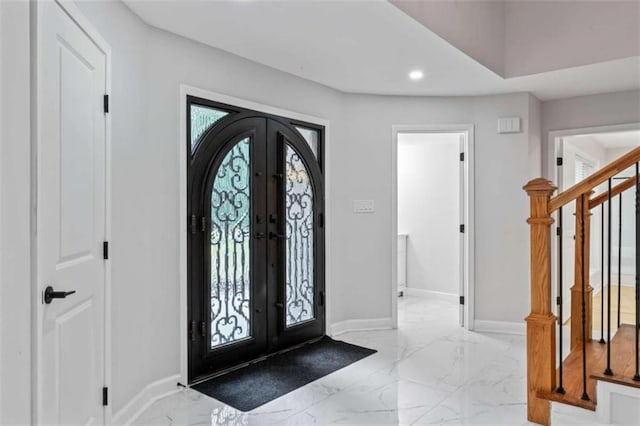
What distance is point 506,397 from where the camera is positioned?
2719mm

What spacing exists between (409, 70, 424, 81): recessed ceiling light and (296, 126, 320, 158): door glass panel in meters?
0.96

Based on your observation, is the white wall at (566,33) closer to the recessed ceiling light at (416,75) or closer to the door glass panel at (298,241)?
the recessed ceiling light at (416,75)

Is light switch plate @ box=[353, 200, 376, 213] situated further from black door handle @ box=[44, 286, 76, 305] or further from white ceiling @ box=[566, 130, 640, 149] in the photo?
white ceiling @ box=[566, 130, 640, 149]

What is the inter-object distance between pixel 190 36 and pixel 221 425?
7.86 feet

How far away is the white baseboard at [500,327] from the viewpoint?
4117mm

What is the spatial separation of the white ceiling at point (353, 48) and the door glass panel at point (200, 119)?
0.44m

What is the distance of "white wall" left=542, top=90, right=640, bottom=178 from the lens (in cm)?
400

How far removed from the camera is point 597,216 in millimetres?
6461

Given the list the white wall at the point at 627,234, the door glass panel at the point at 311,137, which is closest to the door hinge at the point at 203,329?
the door glass panel at the point at 311,137

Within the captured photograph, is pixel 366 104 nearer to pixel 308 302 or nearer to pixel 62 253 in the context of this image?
pixel 308 302

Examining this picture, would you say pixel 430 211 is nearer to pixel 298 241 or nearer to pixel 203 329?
pixel 298 241

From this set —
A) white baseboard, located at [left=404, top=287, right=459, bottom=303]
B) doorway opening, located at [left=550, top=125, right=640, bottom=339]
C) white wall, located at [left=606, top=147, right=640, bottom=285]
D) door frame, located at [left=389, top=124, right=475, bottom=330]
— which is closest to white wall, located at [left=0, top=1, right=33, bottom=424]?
door frame, located at [left=389, top=124, right=475, bottom=330]

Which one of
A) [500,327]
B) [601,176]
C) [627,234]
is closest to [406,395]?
[601,176]

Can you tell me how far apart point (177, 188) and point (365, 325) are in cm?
237
